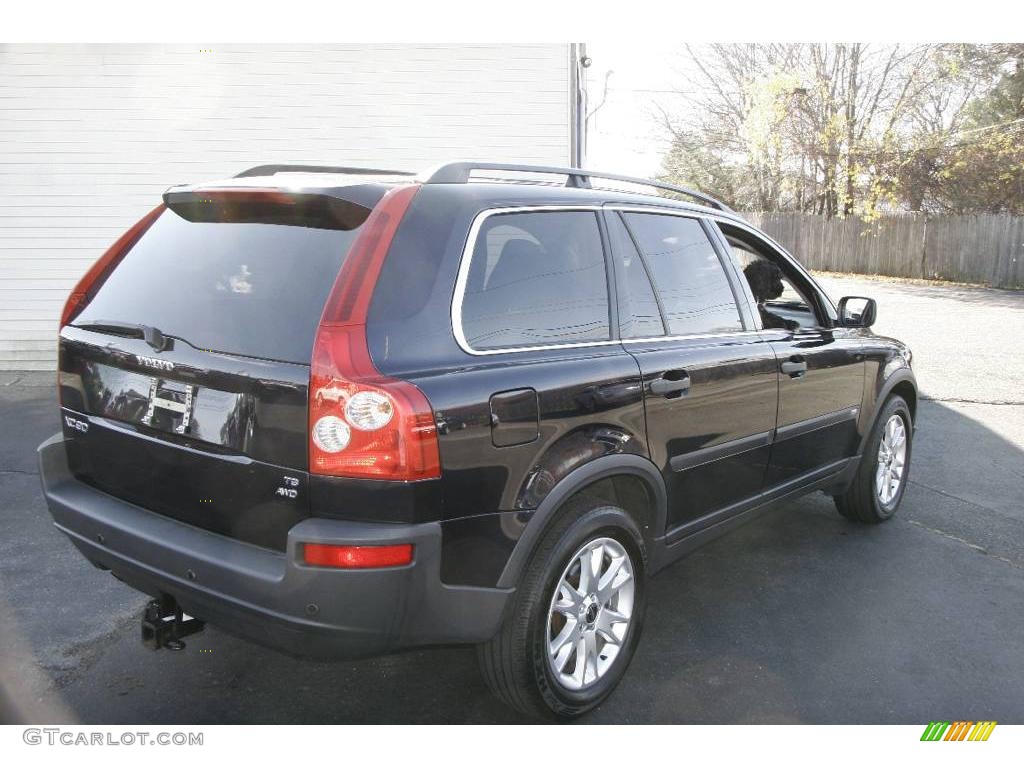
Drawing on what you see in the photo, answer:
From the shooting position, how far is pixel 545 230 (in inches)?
117

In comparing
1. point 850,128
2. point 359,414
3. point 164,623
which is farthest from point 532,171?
point 850,128

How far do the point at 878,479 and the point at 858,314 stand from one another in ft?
3.32

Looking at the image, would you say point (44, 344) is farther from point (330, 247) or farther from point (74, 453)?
point (330, 247)

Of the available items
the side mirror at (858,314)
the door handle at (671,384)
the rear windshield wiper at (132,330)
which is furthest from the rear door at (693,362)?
the rear windshield wiper at (132,330)

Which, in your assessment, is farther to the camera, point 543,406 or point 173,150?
point 173,150

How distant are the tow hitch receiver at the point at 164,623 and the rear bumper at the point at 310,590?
0.05m

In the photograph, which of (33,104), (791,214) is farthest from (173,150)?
(791,214)

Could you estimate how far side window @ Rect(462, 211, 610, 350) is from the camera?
2645mm

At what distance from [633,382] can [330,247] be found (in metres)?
1.14

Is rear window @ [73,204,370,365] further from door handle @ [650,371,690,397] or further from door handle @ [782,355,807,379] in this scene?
door handle @ [782,355,807,379]

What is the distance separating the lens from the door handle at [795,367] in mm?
3904

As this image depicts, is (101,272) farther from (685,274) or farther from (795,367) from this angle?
(795,367)

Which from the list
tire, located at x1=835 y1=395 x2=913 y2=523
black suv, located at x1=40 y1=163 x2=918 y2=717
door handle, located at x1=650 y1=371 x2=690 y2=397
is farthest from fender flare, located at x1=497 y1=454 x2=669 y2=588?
tire, located at x1=835 y1=395 x2=913 y2=523

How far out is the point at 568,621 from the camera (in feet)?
9.50
